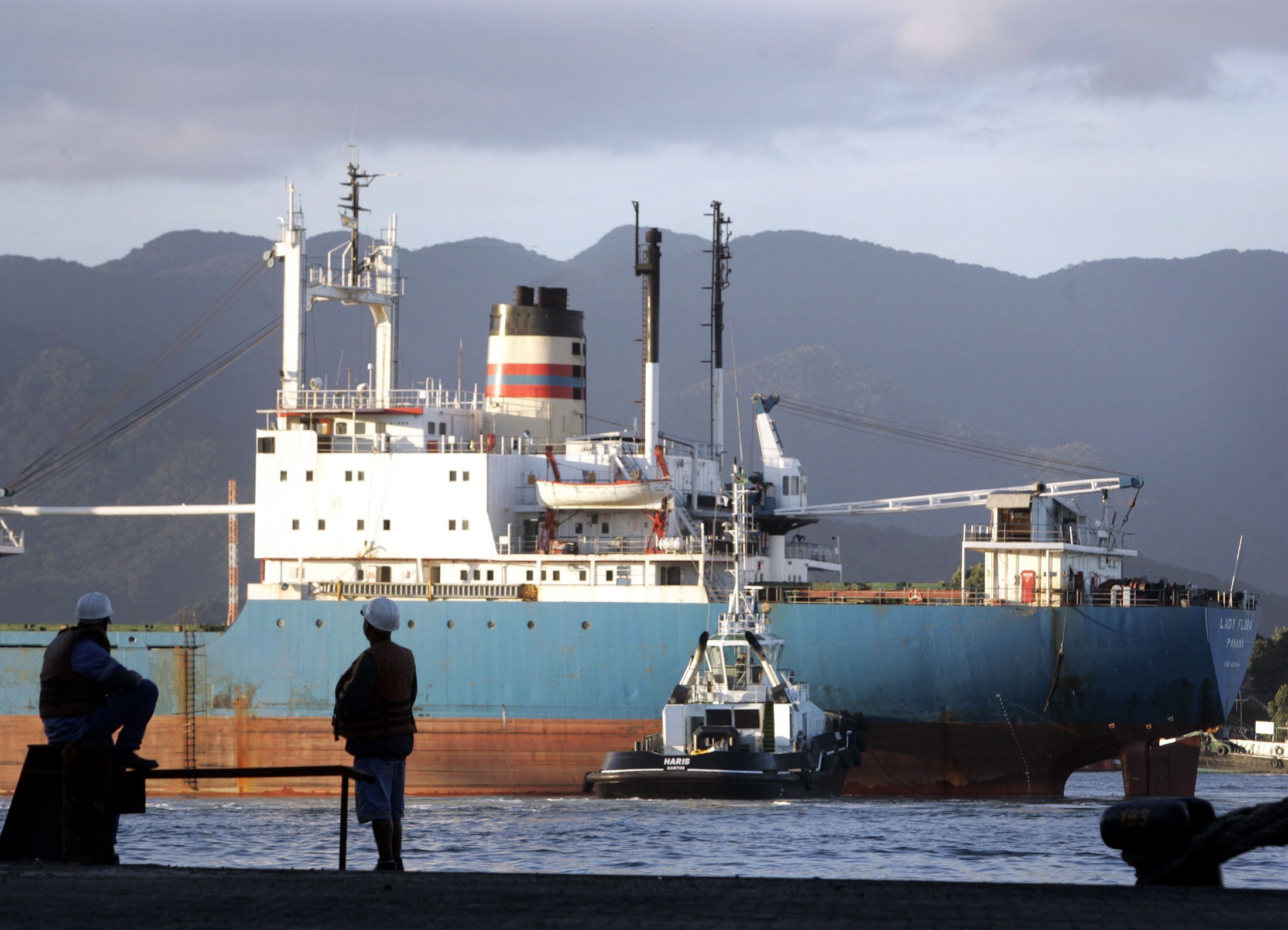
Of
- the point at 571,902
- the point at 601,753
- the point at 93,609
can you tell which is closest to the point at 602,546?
the point at 601,753

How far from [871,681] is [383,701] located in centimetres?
2192

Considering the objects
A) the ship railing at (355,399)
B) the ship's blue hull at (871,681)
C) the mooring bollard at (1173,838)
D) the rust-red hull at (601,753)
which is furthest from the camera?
the ship railing at (355,399)

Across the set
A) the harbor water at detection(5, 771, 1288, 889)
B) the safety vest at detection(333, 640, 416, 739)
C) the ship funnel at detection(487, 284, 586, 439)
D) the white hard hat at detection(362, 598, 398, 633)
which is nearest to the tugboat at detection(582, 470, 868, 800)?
the harbor water at detection(5, 771, 1288, 889)

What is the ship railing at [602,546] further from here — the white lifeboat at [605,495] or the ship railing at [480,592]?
the ship railing at [480,592]

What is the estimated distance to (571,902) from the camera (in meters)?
7.13

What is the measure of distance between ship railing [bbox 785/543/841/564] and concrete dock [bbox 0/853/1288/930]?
28.6m

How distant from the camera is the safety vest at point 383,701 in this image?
30.8 feet

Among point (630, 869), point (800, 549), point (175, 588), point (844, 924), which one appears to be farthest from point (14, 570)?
point (844, 924)

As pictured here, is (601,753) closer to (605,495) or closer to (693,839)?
(605,495)

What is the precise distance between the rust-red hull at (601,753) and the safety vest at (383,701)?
21.2m

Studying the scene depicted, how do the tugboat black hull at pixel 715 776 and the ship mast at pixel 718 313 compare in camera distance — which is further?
the ship mast at pixel 718 313

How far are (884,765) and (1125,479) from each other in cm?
774

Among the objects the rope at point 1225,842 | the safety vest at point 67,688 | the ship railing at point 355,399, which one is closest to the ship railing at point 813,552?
the ship railing at point 355,399

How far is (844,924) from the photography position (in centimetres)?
655
